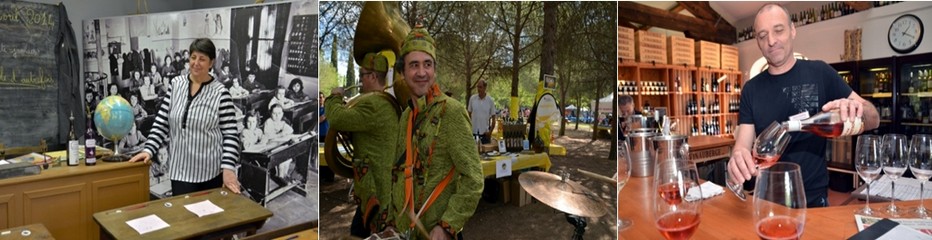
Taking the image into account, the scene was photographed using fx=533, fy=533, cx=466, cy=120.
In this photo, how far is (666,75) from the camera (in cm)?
206

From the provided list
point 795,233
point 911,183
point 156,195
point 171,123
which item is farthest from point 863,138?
point 156,195

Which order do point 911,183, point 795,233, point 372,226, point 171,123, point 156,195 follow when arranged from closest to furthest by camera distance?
point 795,233 → point 372,226 → point 911,183 → point 171,123 → point 156,195

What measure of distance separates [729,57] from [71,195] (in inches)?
141

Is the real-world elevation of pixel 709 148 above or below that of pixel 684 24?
below

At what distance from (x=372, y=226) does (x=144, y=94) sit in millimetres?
3103

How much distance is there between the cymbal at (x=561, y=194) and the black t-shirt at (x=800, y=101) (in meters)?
0.63

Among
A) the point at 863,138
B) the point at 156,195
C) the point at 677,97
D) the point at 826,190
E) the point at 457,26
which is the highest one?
the point at 457,26

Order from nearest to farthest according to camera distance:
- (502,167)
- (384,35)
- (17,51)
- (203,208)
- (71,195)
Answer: (384,35) < (502,167) < (203,208) < (71,195) < (17,51)

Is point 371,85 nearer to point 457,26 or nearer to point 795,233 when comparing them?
point 457,26

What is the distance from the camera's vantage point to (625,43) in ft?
6.26

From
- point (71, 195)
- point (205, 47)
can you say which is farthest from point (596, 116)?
point (71, 195)

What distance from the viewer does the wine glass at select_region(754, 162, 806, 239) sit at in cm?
105

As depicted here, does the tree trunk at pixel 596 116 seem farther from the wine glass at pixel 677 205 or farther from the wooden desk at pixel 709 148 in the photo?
the wine glass at pixel 677 205

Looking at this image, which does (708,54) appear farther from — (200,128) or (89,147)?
(89,147)
